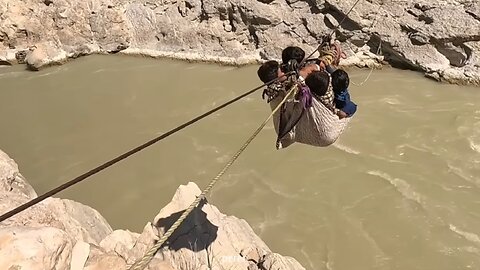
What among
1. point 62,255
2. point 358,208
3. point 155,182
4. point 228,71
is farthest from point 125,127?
point 62,255

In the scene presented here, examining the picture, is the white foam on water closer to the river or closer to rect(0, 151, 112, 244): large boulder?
the river

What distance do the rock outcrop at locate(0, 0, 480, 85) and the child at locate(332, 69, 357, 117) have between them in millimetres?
5530

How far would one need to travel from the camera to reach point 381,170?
6.71 meters

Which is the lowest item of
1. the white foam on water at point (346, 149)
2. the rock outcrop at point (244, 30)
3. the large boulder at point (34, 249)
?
the white foam on water at point (346, 149)

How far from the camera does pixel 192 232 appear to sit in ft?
13.1

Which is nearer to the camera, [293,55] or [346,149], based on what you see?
[293,55]

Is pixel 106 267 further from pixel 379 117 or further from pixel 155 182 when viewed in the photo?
pixel 379 117

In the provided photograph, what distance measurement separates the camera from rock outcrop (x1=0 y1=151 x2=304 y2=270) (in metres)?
2.97

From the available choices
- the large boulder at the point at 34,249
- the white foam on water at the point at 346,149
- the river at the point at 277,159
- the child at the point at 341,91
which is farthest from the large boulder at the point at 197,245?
the white foam on water at the point at 346,149

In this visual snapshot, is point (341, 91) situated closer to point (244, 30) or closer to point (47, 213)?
point (47, 213)

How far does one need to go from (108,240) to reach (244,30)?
671 centimetres

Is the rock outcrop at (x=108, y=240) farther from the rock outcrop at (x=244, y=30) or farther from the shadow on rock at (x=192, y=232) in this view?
the rock outcrop at (x=244, y=30)

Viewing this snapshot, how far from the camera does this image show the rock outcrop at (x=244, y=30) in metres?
8.95

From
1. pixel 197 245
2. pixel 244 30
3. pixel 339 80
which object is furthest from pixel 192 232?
pixel 244 30
